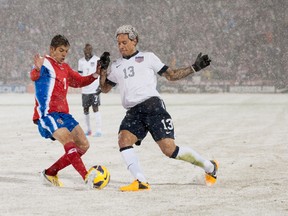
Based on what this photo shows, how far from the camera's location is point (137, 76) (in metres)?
7.18

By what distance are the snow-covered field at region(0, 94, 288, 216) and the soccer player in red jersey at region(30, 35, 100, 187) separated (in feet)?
1.13

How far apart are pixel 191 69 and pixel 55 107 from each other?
1.59 meters

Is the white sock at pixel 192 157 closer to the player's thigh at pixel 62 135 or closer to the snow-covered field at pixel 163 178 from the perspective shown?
the snow-covered field at pixel 163 178

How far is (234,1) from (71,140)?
4575 centimetres

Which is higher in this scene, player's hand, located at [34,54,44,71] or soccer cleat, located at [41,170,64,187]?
player's hand, located at [34,54,44,71]

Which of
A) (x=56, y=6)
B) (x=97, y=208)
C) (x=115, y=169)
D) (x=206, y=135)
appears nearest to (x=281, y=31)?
(x=56, y=6)

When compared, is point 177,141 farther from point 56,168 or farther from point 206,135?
point 56,168

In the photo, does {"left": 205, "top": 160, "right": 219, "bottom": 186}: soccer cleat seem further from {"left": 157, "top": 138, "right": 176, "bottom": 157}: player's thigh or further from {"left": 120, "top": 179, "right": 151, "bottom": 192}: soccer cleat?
{"left": 120, "top": 179, "right": 151, "bottom": 192}: soccer cleat

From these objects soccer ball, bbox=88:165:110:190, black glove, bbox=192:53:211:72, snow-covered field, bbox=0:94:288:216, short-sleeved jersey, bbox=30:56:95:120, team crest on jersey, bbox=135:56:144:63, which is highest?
team crest on jersey, bbox=135:56:144:63

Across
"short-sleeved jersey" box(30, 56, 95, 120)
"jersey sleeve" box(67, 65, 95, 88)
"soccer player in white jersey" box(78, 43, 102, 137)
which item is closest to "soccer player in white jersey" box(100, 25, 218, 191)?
"jersey sleeve" box(67, 65, 95, 88)

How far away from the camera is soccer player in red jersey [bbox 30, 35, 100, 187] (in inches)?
285

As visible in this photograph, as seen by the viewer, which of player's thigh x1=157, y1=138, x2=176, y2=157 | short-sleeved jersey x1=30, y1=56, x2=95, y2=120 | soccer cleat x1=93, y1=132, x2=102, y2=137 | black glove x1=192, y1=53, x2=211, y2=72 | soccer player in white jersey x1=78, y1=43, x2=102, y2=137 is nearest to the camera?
black glove x1=192, y1=53, x2=211, y2=72

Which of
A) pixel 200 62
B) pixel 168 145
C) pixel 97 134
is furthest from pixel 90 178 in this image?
pixel 97 134

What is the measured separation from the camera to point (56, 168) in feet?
24.2
